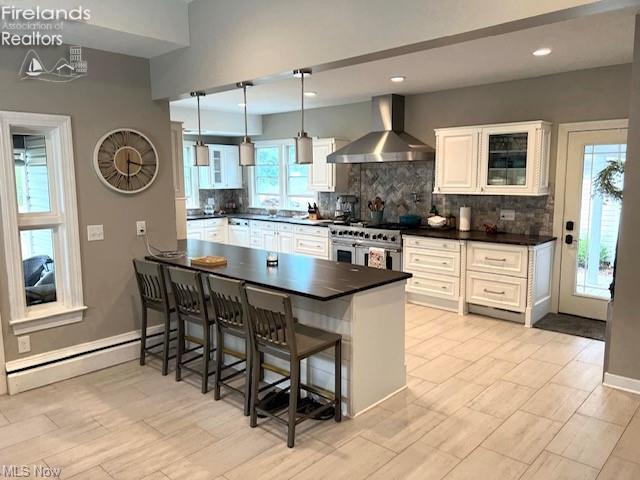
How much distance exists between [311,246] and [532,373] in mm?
3729

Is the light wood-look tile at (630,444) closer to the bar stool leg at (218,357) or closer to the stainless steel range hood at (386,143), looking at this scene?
the bar stool leg at (218,357)

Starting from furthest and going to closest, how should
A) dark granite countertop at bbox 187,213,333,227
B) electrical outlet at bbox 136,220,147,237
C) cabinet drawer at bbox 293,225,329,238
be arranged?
dark granite countertop at bbox 187,213,333,227 < cabinet drawer at bbox 293,225,329,238 < electrical outlet at bbox 136,220,147,237

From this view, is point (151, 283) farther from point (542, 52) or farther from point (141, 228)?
point (542, 52)

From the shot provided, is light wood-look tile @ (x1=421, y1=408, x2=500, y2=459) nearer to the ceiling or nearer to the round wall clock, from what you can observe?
the ceiling

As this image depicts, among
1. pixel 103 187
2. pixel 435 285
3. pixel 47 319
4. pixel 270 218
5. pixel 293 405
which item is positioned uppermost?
pixel 103 187

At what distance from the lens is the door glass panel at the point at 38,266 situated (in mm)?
3547

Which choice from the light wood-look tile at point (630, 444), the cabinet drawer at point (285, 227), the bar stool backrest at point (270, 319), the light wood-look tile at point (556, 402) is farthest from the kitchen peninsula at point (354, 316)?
the cabinet drawer at point (285, 227)

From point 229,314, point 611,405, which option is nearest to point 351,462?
point 229,314

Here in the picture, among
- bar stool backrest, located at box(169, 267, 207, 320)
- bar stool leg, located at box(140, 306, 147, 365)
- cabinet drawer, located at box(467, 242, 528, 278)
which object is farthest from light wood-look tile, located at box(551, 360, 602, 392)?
bar stool leg, located at box(140, 306, 147, 365)

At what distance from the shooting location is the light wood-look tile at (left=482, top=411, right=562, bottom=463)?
262cm

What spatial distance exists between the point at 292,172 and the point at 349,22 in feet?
16.9

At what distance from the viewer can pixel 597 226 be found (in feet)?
15.8

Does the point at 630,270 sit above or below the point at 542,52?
below

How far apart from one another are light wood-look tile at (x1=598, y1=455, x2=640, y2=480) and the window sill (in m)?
3.67
